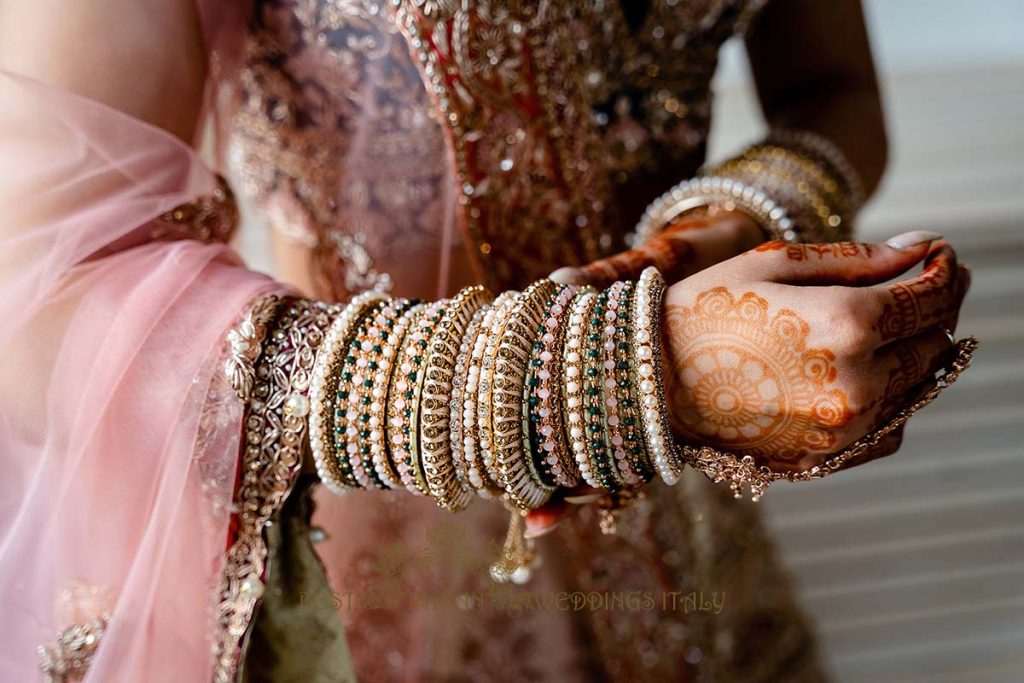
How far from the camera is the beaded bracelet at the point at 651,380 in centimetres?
36

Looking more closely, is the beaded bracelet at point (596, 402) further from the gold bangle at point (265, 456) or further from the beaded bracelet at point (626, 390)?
the gold bangle at point (265, 456)

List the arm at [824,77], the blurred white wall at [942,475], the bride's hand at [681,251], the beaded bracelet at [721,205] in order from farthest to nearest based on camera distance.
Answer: the blurred white wall at [942,475]
the arm at [824,77]
the beaded bracelet at [721,205]
the bride's hand at [681,251]

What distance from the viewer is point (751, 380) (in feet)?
1.18

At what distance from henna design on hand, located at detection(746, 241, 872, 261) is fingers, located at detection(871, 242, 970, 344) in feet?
0.08

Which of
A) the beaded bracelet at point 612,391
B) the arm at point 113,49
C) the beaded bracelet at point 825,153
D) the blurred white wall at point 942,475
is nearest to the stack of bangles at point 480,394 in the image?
the beaded bracelet at point 612,391

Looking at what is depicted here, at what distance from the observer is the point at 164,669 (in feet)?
1.41

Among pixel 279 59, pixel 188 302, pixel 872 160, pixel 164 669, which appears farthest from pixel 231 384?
pixel 872 160

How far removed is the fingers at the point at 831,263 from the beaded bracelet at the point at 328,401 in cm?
23

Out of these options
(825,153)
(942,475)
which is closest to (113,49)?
(825,153)

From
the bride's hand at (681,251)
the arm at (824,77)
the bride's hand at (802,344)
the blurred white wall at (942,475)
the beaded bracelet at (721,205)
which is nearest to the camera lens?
the bride's hand at (802,344)

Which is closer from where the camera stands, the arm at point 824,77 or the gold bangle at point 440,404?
the gold bangle at point 440,404

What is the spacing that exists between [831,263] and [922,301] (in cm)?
5

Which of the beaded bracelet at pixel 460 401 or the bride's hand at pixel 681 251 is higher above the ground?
the bride's hand at pixel 681 251

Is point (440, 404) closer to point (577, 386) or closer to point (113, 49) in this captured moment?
point (577, 386)
